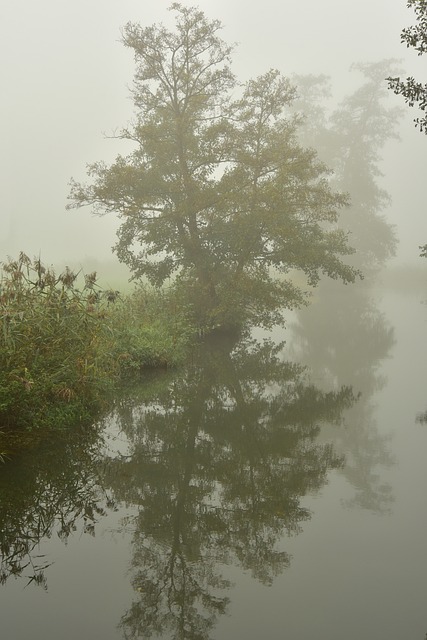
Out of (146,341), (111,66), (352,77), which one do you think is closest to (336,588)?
Result: (146,341)

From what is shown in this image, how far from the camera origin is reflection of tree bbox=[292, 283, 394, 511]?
8430mm

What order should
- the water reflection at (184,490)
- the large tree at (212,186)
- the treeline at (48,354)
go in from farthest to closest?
the large tree at (212,186) → the treeline at (48,354) → the water reflection at (184,490)

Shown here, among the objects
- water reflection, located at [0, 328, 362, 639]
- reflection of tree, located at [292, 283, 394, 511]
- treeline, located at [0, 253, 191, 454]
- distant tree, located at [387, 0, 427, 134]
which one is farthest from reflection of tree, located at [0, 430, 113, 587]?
distant tree, located at [387, 0, 427, 134]

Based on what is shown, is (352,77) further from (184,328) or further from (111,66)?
(184,328)

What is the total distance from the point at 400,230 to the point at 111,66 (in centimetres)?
11140

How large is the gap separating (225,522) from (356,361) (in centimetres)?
1126

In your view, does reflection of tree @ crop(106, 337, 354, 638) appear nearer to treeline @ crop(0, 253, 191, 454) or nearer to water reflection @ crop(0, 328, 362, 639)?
water reflection @ crop(0, 328, 362, 639)

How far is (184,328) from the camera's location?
1856 cm

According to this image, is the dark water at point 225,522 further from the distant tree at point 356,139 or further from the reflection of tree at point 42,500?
the distant tree at point 356,139

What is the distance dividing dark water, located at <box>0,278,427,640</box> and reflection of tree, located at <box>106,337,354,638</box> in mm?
25

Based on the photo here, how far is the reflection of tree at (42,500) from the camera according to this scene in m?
6.32

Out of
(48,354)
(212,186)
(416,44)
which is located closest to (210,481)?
(48,354)

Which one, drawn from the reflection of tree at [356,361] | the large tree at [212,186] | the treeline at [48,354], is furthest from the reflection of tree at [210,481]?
the large tree at [212,186]

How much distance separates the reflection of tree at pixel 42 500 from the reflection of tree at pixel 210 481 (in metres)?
0.49
